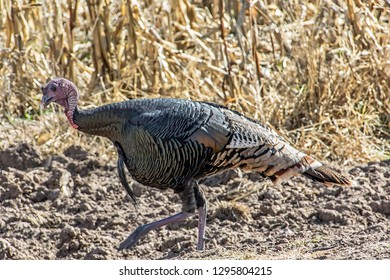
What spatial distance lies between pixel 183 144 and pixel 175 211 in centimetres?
126

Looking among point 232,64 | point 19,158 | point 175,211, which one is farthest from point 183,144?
point 232,64

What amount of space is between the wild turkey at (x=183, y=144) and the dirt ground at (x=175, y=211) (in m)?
0.33

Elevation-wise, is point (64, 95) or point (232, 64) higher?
point (64, 95)

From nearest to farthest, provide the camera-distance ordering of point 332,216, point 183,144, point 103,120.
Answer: point 183,144
point 103,120
point 332,216

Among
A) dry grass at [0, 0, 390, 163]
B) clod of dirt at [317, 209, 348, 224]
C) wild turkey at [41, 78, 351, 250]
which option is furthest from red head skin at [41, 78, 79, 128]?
clod of dirt at [317, 209, 348, 224]

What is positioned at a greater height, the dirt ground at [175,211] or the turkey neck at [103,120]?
the turkey neck at [103,120]

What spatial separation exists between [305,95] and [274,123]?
34 centimetres

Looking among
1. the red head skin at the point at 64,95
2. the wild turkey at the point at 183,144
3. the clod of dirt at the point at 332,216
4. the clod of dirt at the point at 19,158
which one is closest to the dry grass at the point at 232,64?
the clod of dirt at the point at 19,158

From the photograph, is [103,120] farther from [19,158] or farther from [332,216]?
[19,158]

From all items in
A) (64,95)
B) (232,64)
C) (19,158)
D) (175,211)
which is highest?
(64,95)

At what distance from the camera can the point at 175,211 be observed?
682 cm

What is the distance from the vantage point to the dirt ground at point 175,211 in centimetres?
603

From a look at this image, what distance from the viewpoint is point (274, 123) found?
762 cm

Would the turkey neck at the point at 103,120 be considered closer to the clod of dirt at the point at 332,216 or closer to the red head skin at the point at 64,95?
the red head skin at the point at 64,95
